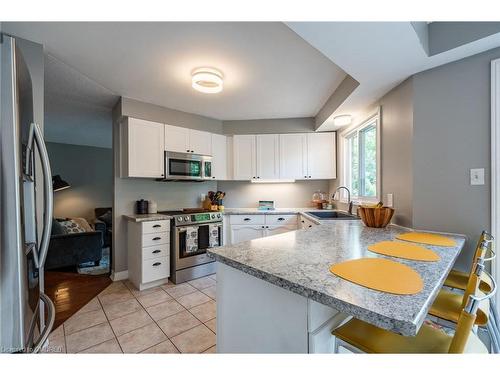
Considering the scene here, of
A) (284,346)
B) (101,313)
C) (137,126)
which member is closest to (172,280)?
(101,313)

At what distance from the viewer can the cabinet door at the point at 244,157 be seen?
3639 mm

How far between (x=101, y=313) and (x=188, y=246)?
1.10m

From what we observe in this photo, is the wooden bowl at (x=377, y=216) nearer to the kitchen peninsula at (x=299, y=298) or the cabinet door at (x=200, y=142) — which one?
the kitchen peninsula at (x=299, y=298)

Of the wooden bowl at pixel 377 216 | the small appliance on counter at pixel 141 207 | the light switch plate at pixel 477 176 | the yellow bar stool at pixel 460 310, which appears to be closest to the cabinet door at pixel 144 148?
the small appliance on counter at pixel 141 207

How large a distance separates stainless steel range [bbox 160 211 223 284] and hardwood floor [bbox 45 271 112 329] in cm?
94

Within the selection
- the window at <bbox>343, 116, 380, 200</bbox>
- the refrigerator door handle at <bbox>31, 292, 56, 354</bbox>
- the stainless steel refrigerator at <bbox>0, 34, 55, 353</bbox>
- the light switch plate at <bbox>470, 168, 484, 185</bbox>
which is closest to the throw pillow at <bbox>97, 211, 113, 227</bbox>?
the refrigerator door handle at <bbox>31, 292, 56, 354</bbox>

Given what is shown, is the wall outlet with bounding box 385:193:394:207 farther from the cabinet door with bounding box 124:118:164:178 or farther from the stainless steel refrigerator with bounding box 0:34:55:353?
the cabinet door with bounding box 124:118:164:178

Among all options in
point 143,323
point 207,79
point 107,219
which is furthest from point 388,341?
point 107,219

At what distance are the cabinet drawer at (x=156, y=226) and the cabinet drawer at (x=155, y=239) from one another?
0.16ft

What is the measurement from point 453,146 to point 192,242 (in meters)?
2.86

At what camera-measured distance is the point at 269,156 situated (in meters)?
3.61
